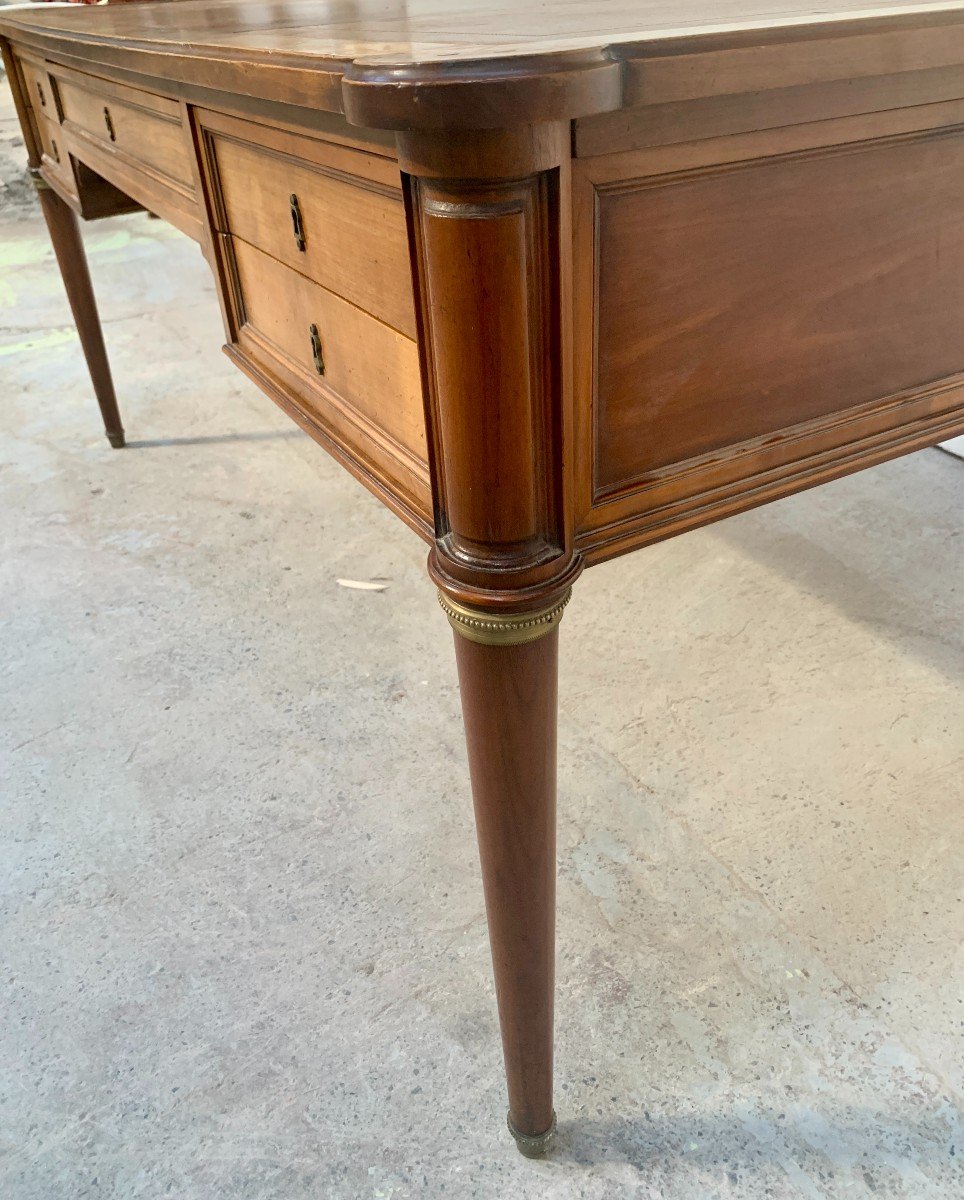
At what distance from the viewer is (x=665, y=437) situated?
0.60 metres

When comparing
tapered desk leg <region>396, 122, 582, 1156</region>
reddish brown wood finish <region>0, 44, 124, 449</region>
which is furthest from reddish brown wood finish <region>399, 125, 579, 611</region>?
reddish brown wood finish <region>0, 44, 124, 449</region>

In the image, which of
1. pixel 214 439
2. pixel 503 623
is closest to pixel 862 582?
pixel 503 623

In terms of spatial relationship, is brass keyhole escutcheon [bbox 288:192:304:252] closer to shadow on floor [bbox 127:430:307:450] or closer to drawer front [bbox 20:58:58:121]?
drawer front [bbox 20:58:58:121]

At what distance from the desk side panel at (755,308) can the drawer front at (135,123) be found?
577 millimetres

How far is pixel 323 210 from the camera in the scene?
0.67 metres

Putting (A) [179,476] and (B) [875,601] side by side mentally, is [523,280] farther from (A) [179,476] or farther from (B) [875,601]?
(A) [179,476]

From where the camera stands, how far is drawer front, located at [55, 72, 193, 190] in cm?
100

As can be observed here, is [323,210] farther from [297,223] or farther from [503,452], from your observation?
[503,452]

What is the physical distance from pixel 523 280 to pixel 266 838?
32.6 inches

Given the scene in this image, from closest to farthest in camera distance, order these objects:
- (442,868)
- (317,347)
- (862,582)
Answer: (317,347) → (442,868) → (862,582)

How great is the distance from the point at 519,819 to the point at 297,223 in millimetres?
462

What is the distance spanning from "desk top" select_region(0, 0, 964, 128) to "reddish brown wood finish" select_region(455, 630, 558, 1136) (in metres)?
0.29

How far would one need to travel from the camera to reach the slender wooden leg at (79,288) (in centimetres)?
185

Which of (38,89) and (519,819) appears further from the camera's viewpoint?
(38,89)
